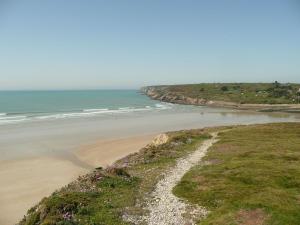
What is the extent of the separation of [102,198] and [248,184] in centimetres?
1034

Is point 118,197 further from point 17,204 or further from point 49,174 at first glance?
point 49,174

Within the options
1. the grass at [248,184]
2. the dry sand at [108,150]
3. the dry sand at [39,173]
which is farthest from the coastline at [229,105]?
the grass at [248,184]

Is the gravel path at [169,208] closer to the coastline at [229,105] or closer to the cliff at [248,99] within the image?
the coastline at [229,105]

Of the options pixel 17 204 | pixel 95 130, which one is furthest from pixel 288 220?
pixel 95 130

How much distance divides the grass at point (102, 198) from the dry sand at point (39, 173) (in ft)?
17.7

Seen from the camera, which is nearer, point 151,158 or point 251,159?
point 251,159

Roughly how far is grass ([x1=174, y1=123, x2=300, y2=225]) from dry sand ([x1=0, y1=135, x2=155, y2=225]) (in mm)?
12800

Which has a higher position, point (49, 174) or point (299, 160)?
point (299, 160)

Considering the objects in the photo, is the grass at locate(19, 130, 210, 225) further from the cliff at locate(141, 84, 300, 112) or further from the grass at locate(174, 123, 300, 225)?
the cliff at locate(141, 84, 300, 112)

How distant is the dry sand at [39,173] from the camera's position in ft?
96.6

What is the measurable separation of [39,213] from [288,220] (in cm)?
1395

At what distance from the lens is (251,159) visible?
33250 mm

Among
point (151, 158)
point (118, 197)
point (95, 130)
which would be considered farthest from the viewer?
point (95, 130)

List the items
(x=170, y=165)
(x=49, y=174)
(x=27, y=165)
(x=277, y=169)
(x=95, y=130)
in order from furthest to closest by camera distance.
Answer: (x=95, y=130)
(x=27, y=165)
(x=49, y=174)
(x=170, y=165)
(x=277, y=169)
